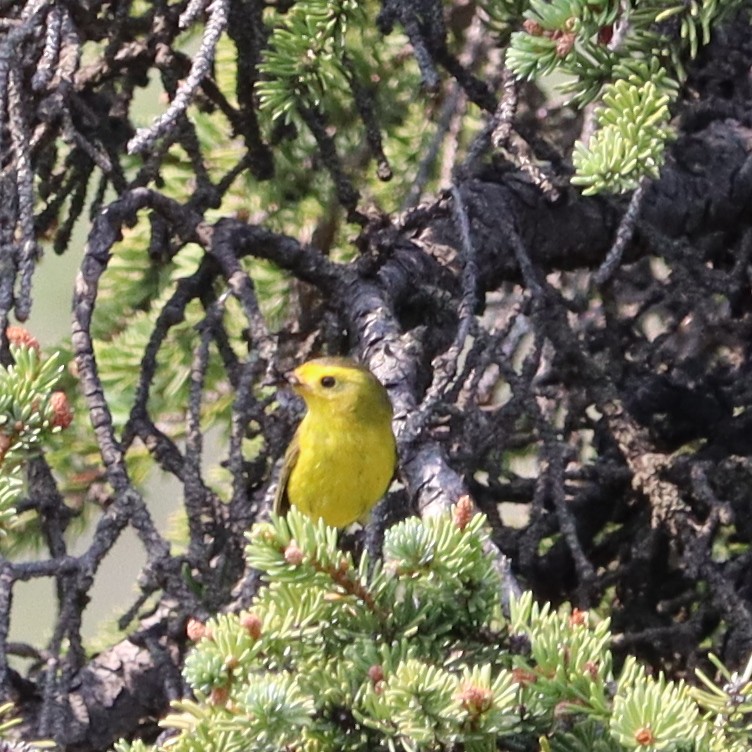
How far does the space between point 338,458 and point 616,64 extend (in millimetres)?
1500

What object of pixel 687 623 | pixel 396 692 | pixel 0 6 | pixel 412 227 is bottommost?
pixel 687 623

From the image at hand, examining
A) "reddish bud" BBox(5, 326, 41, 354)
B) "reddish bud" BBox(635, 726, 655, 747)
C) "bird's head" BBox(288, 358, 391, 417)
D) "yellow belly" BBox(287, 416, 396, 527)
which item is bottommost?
"yellow belly" BBox(287, 416, 396, 527)

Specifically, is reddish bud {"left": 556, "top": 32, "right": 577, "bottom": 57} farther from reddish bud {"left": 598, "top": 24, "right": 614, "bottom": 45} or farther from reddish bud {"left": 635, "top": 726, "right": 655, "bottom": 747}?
reddish bud {"left": 635, "top": 726, "right": 655, "bottom": 747}

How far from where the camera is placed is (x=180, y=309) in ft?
8.55

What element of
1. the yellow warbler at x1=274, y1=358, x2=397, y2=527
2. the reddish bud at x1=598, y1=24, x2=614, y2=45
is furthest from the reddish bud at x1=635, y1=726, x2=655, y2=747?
the yellow warbler at x1=274, y1=358, x2=397, y2=527

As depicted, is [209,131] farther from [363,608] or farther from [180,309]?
[363,608]

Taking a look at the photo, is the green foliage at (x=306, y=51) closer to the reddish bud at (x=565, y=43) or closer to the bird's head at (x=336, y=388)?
the reddish bud at (x=565, y=43)

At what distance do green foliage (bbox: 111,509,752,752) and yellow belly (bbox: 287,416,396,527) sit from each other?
1621 mm

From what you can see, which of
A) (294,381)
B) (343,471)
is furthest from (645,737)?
(343,471)

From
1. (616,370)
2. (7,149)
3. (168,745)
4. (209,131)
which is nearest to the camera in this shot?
(168,745)

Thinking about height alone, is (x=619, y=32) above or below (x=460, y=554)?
above

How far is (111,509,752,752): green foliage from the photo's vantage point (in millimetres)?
1358

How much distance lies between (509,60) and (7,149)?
1.00m

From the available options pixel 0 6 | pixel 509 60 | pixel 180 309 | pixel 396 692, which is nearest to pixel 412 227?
pixel 180 309
